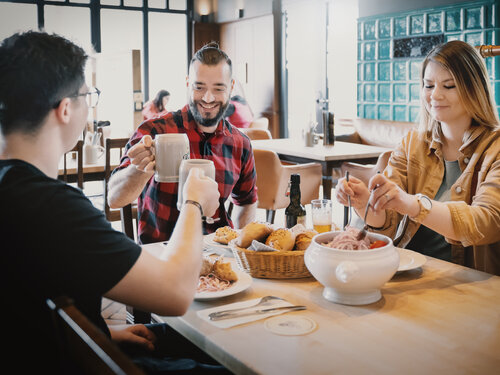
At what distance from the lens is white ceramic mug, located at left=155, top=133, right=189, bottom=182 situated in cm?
182

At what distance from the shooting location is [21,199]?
1.07 metres

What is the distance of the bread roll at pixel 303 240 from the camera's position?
166cm

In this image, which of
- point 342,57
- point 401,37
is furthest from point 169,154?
point 342,57

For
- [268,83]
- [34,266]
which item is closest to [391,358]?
[34,266]

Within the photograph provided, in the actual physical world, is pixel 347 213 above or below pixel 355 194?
below

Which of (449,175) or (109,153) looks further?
(109,153)

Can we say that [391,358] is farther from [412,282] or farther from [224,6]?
[224,6]

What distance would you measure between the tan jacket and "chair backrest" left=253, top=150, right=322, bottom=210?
2153 millimetres

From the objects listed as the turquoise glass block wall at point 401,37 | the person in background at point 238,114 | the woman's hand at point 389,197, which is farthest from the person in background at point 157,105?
the woman's hand at point 389,197

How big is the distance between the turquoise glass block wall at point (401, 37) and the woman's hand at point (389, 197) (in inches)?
187

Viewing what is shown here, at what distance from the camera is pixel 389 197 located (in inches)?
69.2

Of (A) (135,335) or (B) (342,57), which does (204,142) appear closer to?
(A) (135,335)

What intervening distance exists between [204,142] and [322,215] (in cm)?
80

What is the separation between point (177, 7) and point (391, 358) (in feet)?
35.7
